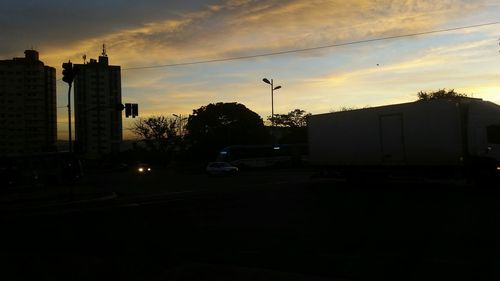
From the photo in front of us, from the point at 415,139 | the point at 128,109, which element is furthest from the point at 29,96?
the point at 415,139

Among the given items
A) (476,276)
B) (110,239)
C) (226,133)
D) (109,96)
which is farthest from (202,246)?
(226,133)

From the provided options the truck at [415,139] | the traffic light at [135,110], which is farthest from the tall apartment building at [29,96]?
the truck at [415,139]

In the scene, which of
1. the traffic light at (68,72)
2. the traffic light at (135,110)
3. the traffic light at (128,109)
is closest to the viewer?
the traffic light at (68,72)

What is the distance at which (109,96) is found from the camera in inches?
2269

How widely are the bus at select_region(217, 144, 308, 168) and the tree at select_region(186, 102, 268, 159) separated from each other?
30940 mm

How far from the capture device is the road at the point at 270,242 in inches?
300

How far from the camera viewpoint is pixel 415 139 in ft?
80.3

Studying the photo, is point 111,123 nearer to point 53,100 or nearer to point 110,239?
point 53,100

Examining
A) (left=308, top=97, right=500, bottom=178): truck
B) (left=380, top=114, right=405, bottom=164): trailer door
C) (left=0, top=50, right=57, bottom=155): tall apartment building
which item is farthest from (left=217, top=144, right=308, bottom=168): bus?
(left=380, top=114, right=405, bottom=164): trailer door

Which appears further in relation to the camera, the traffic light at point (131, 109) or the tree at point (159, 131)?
the tree at point (159, 131)

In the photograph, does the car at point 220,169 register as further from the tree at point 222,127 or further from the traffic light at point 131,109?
the tree at point 222,127

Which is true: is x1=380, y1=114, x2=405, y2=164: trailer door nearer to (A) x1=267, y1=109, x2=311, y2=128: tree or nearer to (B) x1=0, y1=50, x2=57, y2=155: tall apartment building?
(B) x1=0, y1=50, x2=57, y2=155: tall apartment building

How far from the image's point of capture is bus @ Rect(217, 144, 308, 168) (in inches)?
2657

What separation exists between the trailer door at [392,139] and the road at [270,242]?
687cm
